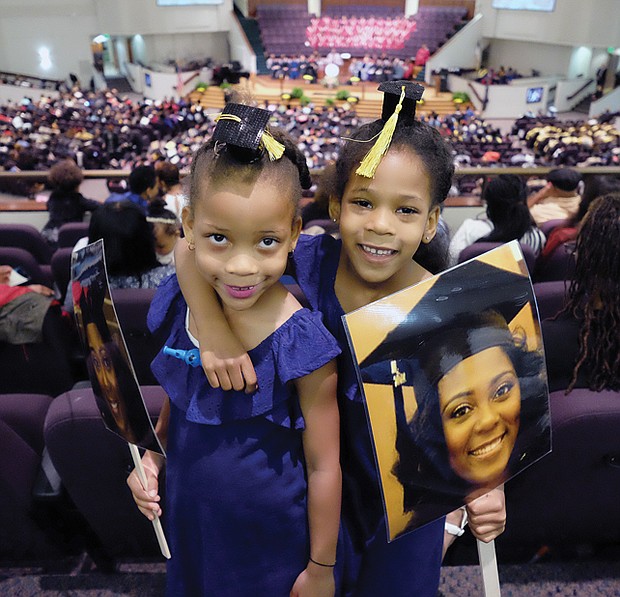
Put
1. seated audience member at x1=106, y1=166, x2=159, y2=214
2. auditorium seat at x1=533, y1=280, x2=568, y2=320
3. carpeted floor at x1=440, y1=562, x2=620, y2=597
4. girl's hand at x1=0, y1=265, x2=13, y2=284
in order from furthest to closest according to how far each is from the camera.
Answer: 1. seated audience member at x1=106, y1=166, x2=159, y2=214
2. girl's hand at x1=0, y1=265, x2=13, y2=284
3. auditorium seat at x1=533, y1=280, x2=568, y2=320
4. carpeted floor at x1=440, y1=562, x2=620, y2=597

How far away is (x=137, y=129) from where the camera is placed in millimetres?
11828

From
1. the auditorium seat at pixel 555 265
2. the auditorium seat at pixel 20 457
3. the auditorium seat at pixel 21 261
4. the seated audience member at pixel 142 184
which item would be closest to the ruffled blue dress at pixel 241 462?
the auditorium seat at pixel 20 457

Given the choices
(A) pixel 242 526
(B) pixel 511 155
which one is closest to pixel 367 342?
(A) pixel 242 526

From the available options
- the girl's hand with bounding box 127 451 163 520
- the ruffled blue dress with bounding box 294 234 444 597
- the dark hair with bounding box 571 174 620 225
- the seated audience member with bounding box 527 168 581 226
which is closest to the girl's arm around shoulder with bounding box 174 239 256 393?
the ruffled blue dress with bounding box 294 234 444 597

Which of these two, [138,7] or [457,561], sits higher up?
[138,7]

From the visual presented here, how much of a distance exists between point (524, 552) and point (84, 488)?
1.11 metres

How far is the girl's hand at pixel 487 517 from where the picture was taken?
0.98 m

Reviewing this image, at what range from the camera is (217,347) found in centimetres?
86

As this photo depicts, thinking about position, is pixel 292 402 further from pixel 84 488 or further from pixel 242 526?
pixel 84 488

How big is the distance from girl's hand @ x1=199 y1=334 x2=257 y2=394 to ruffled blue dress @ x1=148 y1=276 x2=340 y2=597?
0.03 metres

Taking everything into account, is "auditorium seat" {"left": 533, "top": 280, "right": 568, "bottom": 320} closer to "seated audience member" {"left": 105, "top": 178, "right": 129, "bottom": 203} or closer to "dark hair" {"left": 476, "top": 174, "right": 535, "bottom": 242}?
"dark hair" {"left": 476, "top": 174, "right": 535, "bottom": 242}

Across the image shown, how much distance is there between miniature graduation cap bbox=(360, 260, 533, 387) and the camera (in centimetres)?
73

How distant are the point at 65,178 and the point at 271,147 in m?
3.09

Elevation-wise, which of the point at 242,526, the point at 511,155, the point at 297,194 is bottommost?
the point at 511,155
